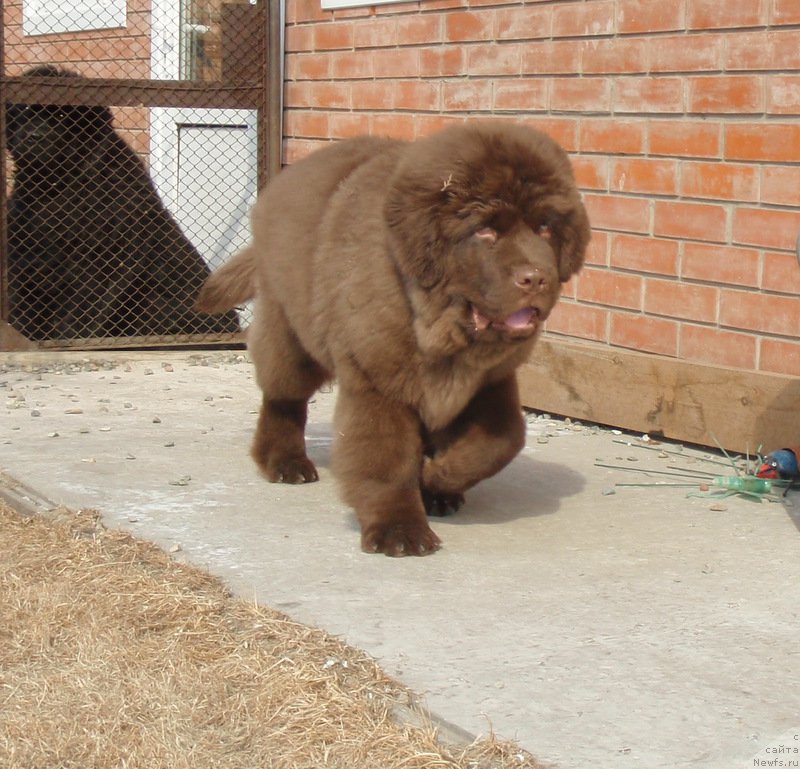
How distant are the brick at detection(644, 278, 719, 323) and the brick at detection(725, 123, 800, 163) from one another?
60cm

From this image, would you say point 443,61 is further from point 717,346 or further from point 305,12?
point 717,346

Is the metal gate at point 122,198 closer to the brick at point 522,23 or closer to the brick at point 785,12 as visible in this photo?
the brick at point 522,23

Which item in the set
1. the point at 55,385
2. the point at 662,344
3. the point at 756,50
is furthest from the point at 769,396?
the point at 55,385

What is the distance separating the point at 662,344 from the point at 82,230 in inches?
157

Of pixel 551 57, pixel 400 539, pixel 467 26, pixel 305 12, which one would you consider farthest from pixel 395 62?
pixel 400 539

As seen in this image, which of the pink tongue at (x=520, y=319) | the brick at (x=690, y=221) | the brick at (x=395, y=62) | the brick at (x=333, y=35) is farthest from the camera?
the brick at (x=333, y=35)

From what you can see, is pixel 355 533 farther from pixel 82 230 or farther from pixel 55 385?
pixel 82 230

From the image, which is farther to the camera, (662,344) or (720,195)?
(662,344)

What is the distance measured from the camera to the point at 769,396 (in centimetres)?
541

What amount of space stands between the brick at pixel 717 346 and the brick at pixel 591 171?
84 cm

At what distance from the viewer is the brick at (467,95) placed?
6906 mm

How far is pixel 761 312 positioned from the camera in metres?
5.54

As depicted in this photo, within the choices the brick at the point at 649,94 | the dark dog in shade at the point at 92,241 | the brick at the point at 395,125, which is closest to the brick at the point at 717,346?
the brick at the point at 649,94

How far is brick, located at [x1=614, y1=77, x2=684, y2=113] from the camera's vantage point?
19.1ft
